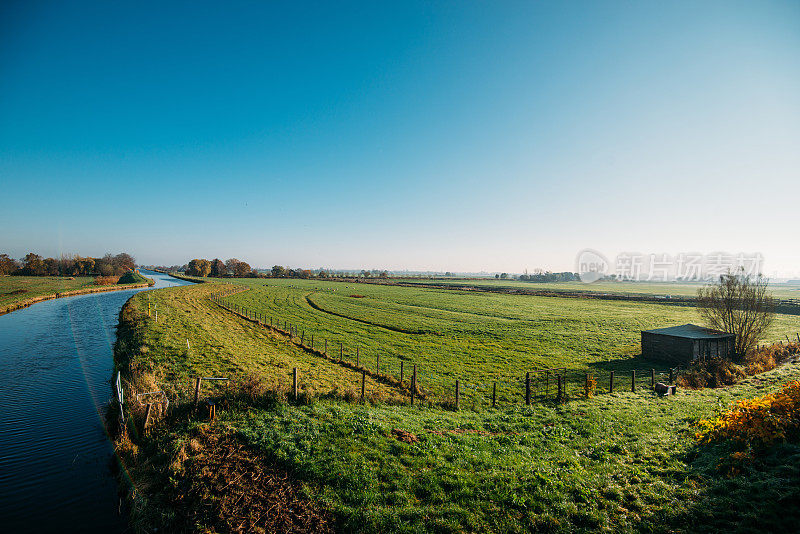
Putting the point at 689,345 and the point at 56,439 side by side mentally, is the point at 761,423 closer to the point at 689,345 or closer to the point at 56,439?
the point at 689,345

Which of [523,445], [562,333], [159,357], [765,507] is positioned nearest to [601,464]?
[523,445]

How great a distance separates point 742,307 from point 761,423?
2978 centimetres

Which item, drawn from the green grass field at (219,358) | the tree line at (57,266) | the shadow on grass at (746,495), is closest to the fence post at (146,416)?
the green grass field at (219,358)

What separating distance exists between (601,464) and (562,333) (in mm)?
36584

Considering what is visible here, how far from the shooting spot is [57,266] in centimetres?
12256

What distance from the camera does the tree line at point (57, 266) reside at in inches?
4311

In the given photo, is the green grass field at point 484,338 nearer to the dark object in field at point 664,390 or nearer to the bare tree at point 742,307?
the dark object in field at point 664,390

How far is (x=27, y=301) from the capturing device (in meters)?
52.6

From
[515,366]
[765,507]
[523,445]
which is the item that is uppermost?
[765,507]

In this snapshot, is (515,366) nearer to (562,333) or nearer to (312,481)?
(562,333)

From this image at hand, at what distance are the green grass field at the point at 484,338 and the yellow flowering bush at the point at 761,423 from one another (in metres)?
10.5

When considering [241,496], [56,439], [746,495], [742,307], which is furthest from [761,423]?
[742,307]

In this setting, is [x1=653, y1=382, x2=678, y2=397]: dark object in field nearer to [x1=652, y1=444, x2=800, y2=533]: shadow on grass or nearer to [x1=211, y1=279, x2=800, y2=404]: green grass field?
[x1=211, y1=279, x2=800, y2=404]: green grass field

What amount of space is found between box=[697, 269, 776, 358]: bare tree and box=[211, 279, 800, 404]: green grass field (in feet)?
25.5
